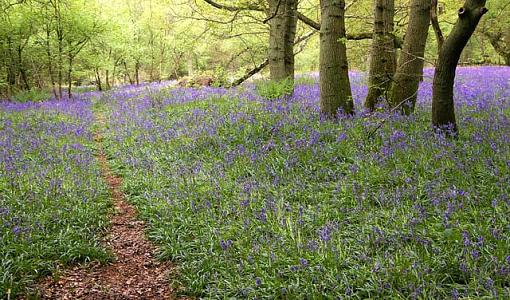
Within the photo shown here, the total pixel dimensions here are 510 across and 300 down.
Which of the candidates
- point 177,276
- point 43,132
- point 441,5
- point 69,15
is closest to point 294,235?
point 177,276

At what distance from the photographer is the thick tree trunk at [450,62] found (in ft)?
19.7

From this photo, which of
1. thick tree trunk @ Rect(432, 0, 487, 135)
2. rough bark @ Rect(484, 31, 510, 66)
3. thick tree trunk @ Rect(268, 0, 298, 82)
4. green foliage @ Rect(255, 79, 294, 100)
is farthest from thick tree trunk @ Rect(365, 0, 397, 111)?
rough bark @ Rect(484, 31, 510, 66)

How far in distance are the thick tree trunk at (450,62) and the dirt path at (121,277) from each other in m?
4.97

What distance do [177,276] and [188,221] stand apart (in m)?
1.08

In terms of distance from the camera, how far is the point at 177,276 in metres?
4.66

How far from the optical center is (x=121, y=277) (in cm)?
477

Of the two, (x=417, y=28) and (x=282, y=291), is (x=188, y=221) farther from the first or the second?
(x=417, y=28)

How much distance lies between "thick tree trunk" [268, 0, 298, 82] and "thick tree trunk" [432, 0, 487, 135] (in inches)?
251

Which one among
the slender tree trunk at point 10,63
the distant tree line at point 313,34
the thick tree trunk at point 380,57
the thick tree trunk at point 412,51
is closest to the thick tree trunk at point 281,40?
the distant tree line at point 313,34

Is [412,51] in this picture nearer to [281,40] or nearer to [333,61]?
[333,61]

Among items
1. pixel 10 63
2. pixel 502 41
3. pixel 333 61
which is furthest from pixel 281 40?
pixel 502 41

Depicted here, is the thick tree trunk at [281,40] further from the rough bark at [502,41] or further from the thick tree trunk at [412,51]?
the rough bark at [502,41]

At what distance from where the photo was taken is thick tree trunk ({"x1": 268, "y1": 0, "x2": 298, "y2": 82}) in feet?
40.9

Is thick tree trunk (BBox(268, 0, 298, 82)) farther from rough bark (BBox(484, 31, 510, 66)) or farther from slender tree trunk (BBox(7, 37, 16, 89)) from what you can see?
rough bark (BBox(484, 31, 510, 66))
